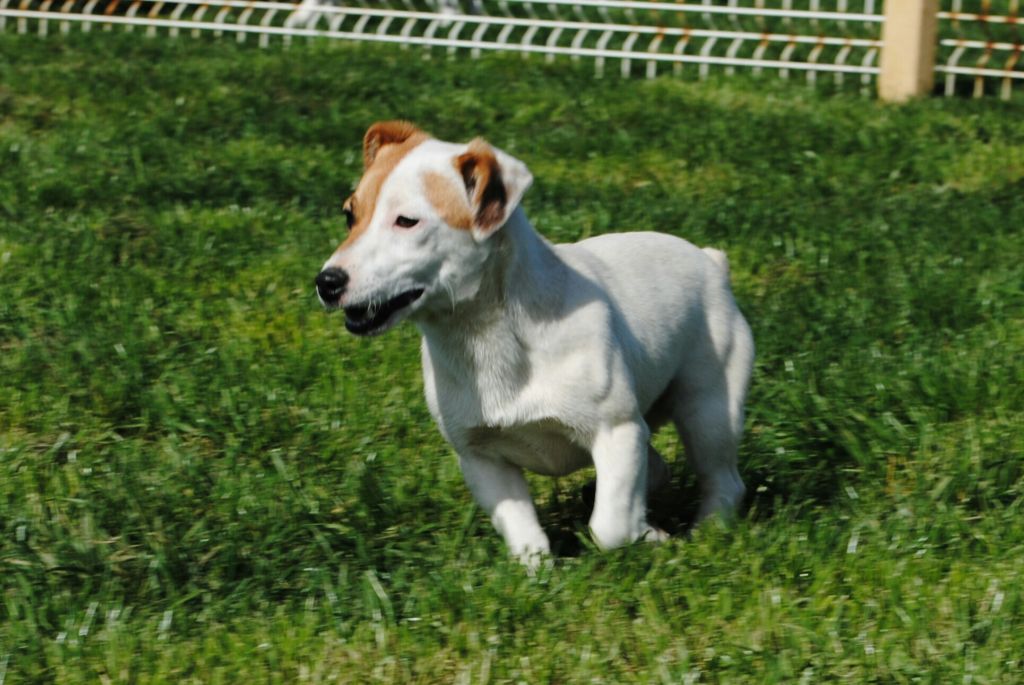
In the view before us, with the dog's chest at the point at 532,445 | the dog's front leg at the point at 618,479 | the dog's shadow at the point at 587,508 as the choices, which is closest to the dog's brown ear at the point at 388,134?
the dog's chest at the point at 532,445

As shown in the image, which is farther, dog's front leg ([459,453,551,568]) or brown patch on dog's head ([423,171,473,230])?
dog's front leg ([459,453,551,568])

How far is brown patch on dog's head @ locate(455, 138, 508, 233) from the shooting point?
3945 mm

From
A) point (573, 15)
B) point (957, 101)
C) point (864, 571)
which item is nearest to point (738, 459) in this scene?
point (864, 571)

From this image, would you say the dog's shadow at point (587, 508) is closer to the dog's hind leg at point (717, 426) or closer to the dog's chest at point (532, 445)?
the dog's hind leg at point (717, 426)

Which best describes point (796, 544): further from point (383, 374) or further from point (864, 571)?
point (383, 374)

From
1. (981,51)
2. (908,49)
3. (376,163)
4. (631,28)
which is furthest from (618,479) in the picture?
(981,51)

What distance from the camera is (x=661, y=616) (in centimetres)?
388

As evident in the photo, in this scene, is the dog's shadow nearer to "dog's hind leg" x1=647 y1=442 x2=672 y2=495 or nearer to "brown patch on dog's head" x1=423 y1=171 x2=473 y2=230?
"dog's hind leg" x1=647 y1=442 x2=672 y2=495

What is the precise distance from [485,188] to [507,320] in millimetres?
411

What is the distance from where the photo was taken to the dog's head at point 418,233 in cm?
386

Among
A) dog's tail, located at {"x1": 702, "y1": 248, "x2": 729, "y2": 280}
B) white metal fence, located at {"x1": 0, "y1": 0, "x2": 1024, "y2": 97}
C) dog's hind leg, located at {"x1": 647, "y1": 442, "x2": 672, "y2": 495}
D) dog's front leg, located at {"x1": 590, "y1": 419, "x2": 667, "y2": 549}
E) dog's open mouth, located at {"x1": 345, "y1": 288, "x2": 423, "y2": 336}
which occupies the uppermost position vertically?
dog's open mouth, located at {"x1": 345, "y1": 288, "x2": 423, "y2": 336}

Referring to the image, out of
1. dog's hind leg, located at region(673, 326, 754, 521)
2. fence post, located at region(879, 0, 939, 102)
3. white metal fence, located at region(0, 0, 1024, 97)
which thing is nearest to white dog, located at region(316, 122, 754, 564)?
dog's hind leg, located at region(673, 326, 754, 521)

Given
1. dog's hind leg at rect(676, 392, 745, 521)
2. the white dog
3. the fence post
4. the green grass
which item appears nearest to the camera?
the green grass

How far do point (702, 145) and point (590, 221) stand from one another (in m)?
1.59
